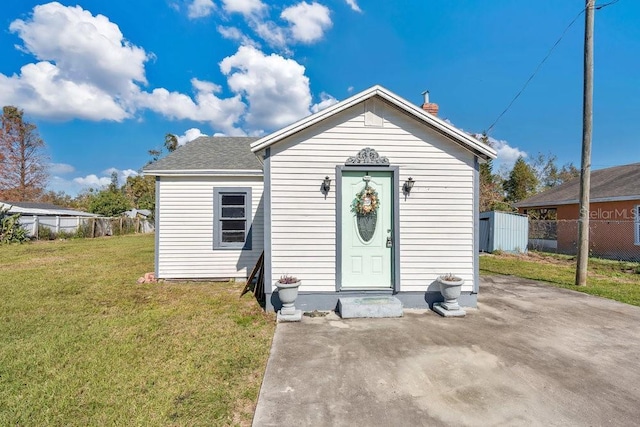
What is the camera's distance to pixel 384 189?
548 cm

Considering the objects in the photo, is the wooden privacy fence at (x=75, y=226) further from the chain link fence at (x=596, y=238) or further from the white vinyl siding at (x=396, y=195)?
the chain link fence at (x=596, y=238)

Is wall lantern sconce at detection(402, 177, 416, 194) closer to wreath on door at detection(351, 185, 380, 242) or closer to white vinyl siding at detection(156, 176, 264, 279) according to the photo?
wreath on door at detection(351, 185, 380, 242)

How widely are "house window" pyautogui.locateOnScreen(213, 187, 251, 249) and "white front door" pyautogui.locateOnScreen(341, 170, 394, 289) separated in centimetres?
311

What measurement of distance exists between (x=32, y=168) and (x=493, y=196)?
41968 millimetres

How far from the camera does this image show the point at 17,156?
27.4m

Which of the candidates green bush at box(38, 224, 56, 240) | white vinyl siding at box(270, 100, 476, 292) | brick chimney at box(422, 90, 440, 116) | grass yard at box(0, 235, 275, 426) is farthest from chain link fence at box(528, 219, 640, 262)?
green bush at box(38, 224, 56, 240)

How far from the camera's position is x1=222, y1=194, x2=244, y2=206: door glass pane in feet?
24.7

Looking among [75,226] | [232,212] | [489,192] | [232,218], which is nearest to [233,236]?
[232,218]

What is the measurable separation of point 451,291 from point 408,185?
2025mm

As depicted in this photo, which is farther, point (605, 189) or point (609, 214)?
point (605, 189)

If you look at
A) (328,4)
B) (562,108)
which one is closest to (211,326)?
(328,4)

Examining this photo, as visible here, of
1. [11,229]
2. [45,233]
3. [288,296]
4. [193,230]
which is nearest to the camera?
[288,296]

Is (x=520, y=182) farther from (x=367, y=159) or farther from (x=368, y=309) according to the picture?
(x=368, y=309)

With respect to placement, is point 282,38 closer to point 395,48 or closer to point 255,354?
point 395,48
